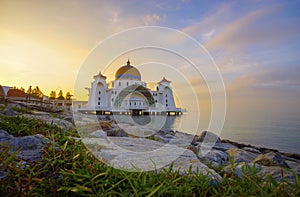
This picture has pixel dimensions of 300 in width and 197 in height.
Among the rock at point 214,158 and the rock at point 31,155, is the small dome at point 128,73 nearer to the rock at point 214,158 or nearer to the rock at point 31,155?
the rock at point 214,158

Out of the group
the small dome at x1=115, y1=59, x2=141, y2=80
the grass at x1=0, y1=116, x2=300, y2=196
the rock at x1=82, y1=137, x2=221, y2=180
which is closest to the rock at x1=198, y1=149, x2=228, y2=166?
the rock at x1=82, y1=137, x2=221, y2=180

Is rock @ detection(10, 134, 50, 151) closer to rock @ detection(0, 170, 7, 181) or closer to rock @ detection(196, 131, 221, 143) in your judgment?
rock @ detection(0, 170, 7, 181)

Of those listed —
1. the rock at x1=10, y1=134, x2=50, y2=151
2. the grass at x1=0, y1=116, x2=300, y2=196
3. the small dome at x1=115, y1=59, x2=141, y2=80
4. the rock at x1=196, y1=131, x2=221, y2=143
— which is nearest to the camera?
the grass at x1=0, y1=116, x2=300, y2=196

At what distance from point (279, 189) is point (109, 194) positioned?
2.95ft

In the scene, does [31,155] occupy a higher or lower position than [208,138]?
higher

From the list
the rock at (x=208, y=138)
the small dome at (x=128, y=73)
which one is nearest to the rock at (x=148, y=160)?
the rock at (x=208, y=138)

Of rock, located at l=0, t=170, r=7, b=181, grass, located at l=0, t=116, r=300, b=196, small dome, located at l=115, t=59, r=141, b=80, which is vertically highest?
small dome, located at l=115, t=59, r=141, b=80

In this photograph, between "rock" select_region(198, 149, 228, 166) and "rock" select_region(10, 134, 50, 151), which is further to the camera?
"rock" select_region(198, 149, 228, 166)

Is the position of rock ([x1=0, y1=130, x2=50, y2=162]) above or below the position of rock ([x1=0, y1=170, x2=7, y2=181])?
above

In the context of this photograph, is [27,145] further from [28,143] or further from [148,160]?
[148,160]

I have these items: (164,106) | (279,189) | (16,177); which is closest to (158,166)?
(279,189)

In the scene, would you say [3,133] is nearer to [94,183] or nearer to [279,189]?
[94,183]

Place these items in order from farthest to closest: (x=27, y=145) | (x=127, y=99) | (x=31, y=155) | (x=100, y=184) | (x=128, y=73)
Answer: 1. (x=128, y=73)
2. (x=127, y=99)
3. (x=27, y=145)
4. (x=31, y=155)
5. (x=100, y=184)

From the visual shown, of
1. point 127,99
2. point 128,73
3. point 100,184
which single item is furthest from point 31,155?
point 128,73
